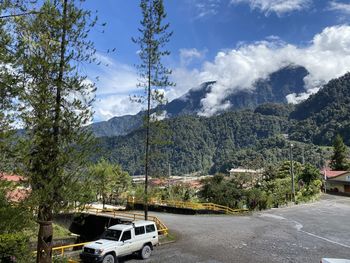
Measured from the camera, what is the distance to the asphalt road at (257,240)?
751 inches

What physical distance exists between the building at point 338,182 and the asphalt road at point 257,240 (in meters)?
40.1

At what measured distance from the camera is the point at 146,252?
19.0 metres

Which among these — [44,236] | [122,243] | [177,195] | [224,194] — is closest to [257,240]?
[122,243]

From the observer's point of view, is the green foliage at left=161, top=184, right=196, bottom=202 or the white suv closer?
the white suv

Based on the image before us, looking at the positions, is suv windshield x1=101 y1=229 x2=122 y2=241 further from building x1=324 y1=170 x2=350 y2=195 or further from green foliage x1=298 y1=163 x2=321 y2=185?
building x1=324 y1=170 x2=350 y2=195

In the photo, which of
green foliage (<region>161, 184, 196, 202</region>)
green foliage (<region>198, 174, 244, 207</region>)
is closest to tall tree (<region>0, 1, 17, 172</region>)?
green foliage (<region>198, 174, 244, 207</region>)

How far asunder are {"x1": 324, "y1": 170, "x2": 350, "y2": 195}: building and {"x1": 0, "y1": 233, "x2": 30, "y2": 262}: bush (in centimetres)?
6980

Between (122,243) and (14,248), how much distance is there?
5270 mm

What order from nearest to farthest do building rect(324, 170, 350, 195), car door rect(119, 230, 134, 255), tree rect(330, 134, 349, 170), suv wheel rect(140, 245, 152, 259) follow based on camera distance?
car door rect(119, 230, 134, 255) < suv wheel rect(140, 245, 152, 259) < building rect(324, 170, 350, 195) < tree rect(330, 134, 349, 170)

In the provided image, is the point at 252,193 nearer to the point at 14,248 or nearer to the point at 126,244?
the point at 126,244

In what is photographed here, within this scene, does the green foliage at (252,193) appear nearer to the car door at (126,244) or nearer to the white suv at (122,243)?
the white suv at (122,243)

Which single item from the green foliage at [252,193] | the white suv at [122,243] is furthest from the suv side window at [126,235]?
the green foliage at [252,193]

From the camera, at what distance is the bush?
13.3 meters

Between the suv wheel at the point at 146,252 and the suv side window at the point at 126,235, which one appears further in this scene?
the suv wheel at the point at 146,252
